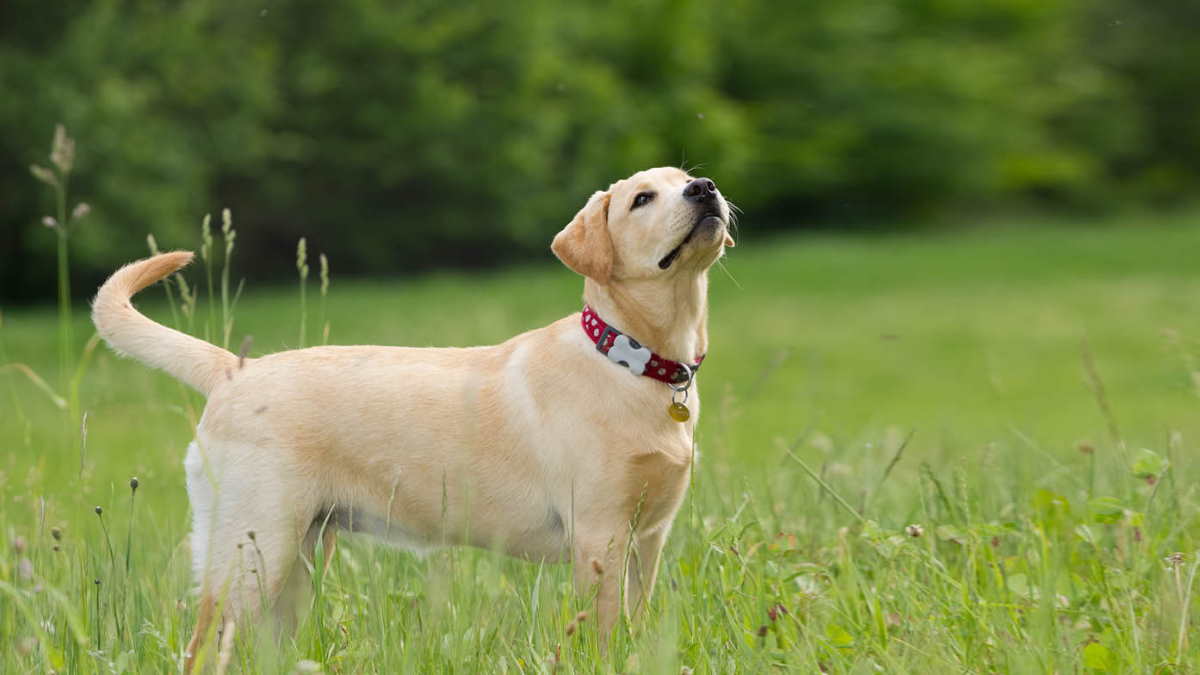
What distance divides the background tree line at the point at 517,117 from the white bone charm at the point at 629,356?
10286 millimetres

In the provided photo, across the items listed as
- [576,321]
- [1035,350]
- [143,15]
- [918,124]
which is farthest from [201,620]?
[918,124]

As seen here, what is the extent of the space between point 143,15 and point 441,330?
33.1ft

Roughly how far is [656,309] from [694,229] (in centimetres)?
25

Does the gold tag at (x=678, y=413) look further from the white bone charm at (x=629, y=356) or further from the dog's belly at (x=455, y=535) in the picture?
the dog's belly at (x=455, y=535)

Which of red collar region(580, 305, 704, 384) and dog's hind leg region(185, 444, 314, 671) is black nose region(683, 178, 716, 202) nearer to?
red collar region(580, 305, 704, 384)

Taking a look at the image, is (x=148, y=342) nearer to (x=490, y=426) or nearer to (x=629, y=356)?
(x=490, y=426)

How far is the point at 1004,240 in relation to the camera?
23.1 m

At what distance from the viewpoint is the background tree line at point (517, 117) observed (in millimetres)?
17953

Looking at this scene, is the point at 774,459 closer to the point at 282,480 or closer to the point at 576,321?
the point at 576,321

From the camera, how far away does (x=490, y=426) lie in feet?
11.3

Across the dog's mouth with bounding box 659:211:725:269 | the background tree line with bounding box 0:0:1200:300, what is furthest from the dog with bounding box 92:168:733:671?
the background tree line with bounding box 0:0:1200:300

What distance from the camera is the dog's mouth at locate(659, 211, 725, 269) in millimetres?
3428

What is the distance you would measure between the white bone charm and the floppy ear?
0.67 ft

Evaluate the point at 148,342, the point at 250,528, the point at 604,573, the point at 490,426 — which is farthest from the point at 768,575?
the point at 148,342
